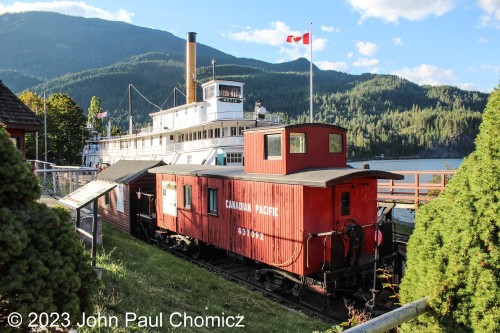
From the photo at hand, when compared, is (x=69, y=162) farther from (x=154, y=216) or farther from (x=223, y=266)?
(x=223, y=266)

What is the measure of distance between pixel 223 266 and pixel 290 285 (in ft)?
12.9

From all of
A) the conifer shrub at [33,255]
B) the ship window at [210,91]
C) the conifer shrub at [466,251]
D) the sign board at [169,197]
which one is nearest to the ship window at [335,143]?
the sign board at [169,197]

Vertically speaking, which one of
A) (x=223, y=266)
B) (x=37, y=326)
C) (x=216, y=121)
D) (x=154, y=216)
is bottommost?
(x=223, y=266)

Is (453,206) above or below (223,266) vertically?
above

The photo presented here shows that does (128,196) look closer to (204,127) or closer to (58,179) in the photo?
(58,179)

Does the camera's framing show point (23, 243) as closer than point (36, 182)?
Yes

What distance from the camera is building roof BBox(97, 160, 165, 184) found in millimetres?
22028

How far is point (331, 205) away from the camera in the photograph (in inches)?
480

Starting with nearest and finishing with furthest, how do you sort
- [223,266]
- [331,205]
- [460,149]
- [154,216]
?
[331,205]
[223,266]
[154,216]
[460,149]

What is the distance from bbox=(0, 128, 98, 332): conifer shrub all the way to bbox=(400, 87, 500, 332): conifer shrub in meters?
3.88

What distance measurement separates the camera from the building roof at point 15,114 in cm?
1490

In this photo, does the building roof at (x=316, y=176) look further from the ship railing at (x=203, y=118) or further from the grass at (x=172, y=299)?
the ship railing at (x=203, y=118)

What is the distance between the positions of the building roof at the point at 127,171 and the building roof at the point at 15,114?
671 cm

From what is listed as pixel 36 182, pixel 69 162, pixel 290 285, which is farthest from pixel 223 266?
pixel 69 162
